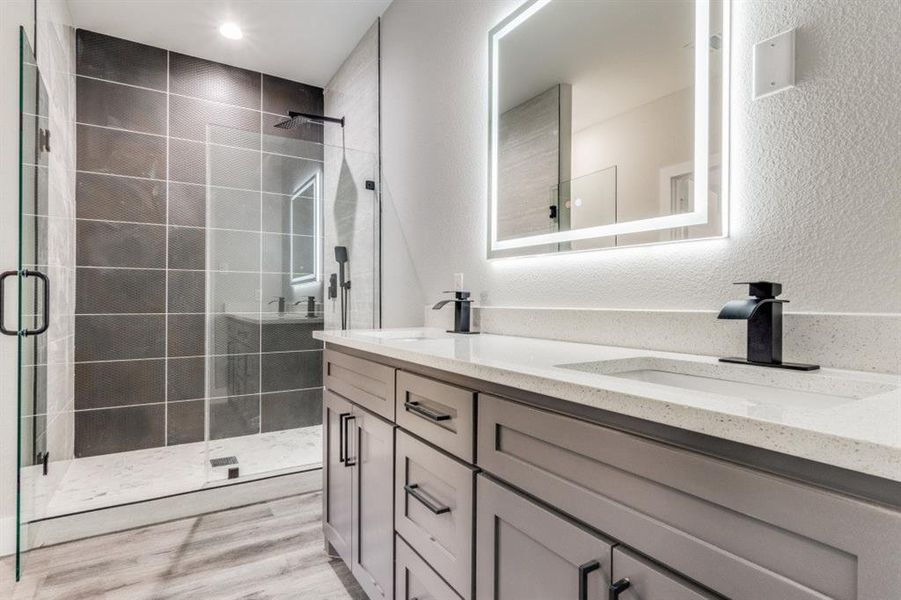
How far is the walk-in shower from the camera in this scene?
2621 mm

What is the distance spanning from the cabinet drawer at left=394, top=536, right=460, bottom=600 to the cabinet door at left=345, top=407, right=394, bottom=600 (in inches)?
1.7

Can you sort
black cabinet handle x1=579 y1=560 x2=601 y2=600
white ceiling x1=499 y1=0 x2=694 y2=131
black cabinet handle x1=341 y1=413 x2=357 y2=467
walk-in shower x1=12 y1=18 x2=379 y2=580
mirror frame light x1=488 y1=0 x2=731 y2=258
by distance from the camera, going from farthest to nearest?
1. walk-in shower x1=12 y1=18 x2=379 y2=580
2. black cabinet handle x1=341 y1=413 x2=357 y2=467
3. white ceiling x1=499 y1=0 x2=694 y2=131
4. mirror frame light x1=488 y1=0 x2=731 y2=258
5. black cabinet handle x1=579 y1=560 x2=601 y2=600

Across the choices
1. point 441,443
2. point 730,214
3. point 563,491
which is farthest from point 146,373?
point 730,214

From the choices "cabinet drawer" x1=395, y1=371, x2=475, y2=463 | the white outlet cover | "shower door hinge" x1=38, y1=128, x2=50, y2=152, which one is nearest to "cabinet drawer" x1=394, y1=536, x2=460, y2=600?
"cabinet drawer" x1=395, y1=371, x2=475, y2=463

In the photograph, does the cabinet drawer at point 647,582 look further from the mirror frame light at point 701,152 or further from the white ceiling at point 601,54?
the white ceiling at point 601,54

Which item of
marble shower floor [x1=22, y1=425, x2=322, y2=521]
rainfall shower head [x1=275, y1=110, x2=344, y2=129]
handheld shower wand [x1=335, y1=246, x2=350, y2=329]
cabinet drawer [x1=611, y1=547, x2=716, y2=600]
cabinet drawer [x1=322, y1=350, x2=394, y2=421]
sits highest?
rainfall shower head [x1=275, y1=110, x2=344, y2=129]

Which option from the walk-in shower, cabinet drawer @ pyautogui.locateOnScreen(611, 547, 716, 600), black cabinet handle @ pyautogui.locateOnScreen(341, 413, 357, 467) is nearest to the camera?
cabinet drawer @ pyautogui.locateOnScreen(611, 547, 716, 600)

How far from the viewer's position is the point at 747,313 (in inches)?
34.4

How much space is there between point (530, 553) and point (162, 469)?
261 centimetres

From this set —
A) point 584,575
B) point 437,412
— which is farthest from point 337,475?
point 584,575

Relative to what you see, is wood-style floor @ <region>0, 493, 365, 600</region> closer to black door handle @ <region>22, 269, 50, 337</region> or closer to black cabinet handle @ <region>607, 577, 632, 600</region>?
black door handle @ <region>22, 269, 50, 337</region>

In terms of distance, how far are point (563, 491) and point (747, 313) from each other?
18.4 inches

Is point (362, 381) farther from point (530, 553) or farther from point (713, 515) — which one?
point (713, 515)

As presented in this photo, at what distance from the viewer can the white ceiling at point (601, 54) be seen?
1.24 metres
